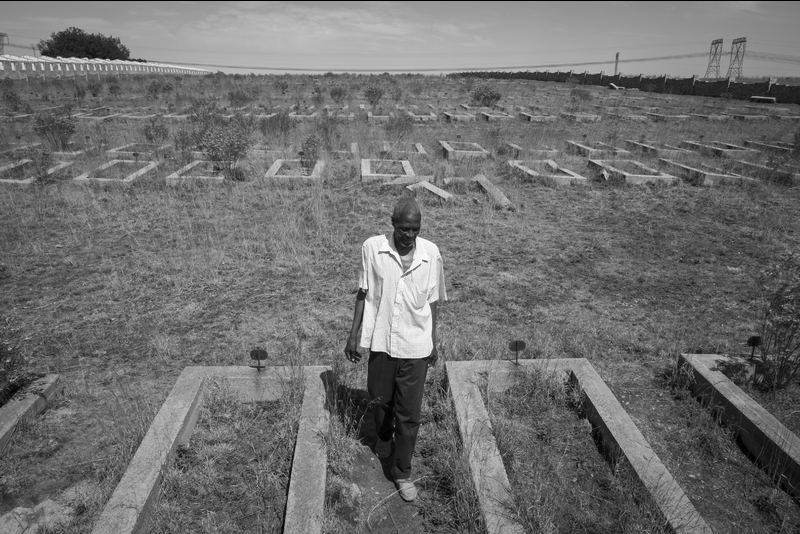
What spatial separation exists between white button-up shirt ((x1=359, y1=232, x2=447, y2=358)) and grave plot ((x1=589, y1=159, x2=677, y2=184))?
335 inches

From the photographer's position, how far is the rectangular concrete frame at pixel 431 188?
8.31m

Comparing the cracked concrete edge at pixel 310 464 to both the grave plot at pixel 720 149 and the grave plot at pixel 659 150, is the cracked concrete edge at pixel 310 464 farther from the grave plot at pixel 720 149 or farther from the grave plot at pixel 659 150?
the grave plot at pixel 720 149

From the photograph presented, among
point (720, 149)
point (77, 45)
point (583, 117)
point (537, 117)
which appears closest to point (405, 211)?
point (720, 149)

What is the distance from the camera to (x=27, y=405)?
3014mm

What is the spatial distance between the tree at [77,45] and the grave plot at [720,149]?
72314 mm

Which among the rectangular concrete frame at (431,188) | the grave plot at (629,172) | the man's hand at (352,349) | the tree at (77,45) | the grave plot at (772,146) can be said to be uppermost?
the tree at (77,45)

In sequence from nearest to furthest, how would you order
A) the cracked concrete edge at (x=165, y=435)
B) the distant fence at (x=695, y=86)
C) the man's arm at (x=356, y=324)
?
the cracked concrete edge at (x=165, y=435), the man's arm at (x=356, y=324), the distant fence at (x=695, y=86)

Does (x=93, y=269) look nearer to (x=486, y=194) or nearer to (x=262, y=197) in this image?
(x=262, y=197)

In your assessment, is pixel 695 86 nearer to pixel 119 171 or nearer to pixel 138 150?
pixel 138 150

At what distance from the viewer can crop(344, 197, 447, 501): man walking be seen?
7.70 feet

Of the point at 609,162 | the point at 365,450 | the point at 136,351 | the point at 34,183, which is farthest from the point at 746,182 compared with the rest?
the point at 34,183

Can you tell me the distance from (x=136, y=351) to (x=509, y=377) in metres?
3.04

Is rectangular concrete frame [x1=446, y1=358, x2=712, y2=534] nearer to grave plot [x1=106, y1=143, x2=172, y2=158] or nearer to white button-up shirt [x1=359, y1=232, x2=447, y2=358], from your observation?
white button-up shirt [x1=359, y1=232, x2=447, y2=358]

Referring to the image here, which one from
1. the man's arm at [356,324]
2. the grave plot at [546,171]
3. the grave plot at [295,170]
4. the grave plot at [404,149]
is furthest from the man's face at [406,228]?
the grave plot at [404,149]
